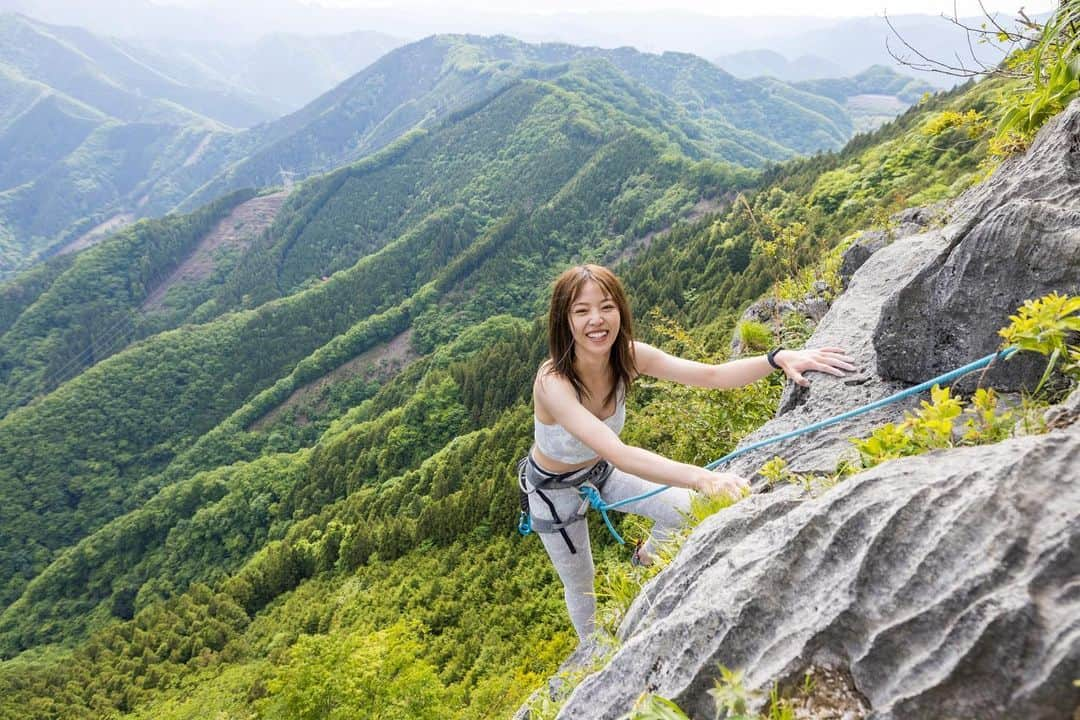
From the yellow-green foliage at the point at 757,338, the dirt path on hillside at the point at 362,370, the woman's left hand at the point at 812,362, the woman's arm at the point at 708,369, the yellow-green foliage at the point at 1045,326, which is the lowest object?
the dirt path on hillside at the point at 362,370

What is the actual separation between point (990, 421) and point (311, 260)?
16877 centimetres

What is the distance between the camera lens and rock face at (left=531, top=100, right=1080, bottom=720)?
Answer: 153 cm

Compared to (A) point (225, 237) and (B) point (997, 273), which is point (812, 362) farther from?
(A) point (225, 237)

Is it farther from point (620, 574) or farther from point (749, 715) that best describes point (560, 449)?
point (749, 715)

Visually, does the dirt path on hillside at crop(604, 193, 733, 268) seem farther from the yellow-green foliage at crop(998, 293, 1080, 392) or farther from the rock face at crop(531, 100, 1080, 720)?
the yellow-green foliage at crop(998, 293, 1080, 392)

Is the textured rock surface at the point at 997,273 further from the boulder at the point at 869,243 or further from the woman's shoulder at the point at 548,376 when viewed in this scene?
the boulder at the point at 869,243

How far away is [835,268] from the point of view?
861 cm

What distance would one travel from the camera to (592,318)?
11.8ft

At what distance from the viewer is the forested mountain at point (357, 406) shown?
1670cm

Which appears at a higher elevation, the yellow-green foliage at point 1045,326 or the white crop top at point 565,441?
the yellow-green foliage at point 1045,326

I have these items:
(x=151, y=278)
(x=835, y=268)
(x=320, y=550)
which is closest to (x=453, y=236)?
(x=151, y=278)

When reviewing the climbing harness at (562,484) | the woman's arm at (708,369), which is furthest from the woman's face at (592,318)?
the climbing harness at (562,484)

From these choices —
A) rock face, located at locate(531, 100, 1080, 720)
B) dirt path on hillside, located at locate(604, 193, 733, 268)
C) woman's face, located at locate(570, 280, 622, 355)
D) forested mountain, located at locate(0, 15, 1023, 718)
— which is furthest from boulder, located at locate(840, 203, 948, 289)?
dirt path on hillside, located at locate(604, 193, 733, 268)

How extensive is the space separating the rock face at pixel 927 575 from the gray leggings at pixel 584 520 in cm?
97
